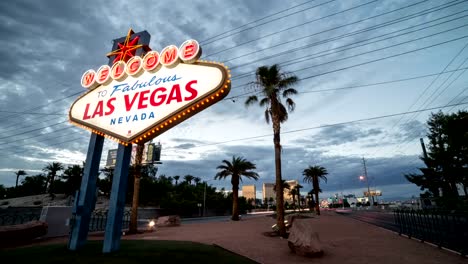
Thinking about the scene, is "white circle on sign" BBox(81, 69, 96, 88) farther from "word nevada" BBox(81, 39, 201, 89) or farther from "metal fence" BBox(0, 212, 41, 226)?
"metal fence" BBox(0, 212, 41, 226)

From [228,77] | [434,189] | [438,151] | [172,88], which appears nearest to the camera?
[228,77]

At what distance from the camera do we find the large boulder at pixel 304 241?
983 cm

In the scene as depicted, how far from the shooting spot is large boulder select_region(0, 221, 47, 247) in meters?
11.8

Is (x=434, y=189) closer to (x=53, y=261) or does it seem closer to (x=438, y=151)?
(x=438, y=151)

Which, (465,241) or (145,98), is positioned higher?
(145,98)

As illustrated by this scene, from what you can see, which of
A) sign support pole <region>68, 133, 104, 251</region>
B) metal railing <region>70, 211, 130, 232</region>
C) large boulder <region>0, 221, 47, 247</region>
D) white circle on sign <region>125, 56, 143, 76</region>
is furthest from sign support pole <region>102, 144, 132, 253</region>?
metal railing <region>70, 211, 130, 232</region>

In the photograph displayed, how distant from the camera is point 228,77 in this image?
8.00 m

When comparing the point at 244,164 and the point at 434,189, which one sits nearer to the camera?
the point at 244,164

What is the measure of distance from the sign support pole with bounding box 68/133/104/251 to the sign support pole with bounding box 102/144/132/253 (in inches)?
54.9

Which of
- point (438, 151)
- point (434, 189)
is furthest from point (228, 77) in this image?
point (434, 189)

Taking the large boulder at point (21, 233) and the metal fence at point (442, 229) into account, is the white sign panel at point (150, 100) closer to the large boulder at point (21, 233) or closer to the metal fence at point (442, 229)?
the large boulder at point (21, 233)

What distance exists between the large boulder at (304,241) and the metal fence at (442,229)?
513 centimetres

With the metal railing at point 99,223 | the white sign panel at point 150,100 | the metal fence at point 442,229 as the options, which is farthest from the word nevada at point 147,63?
the metal railing at point 99,223

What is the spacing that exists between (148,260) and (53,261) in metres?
2.61
